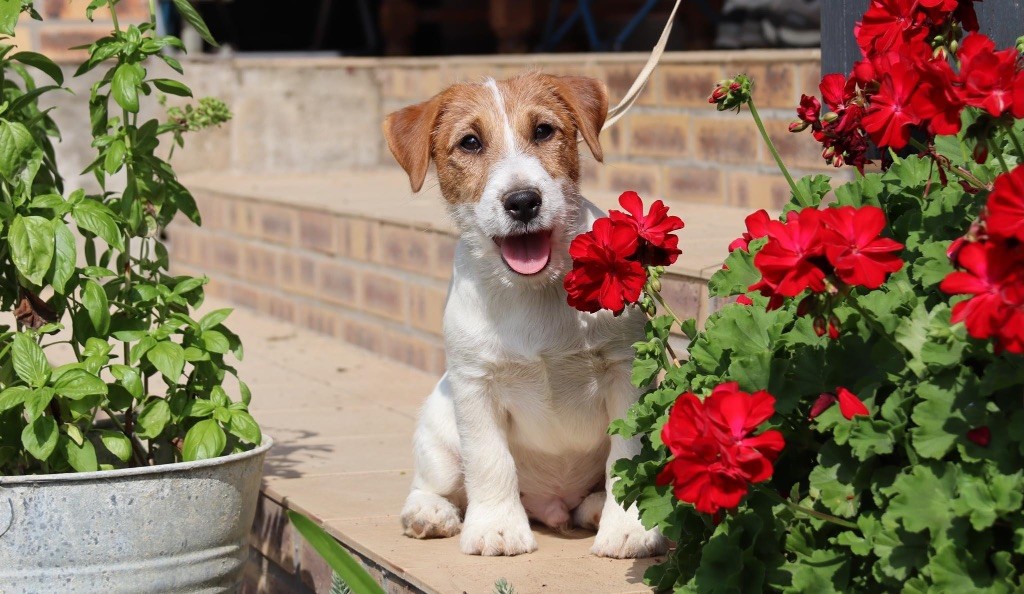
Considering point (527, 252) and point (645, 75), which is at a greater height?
point (645, 75)

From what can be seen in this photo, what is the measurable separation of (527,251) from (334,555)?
1.11 meters

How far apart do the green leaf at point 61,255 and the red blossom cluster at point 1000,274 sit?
6.29 feet

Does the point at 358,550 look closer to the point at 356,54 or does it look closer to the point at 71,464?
the point at 71,464

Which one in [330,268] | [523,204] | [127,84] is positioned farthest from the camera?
[330,268]

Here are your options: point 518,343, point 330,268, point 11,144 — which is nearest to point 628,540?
point 518,343

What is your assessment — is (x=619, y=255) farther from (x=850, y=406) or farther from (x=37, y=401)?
(x=37, y=401)

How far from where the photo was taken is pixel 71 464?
3.10 metres

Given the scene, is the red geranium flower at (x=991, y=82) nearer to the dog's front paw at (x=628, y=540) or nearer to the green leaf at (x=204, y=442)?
the dog's front paw at (x=628, y=540)

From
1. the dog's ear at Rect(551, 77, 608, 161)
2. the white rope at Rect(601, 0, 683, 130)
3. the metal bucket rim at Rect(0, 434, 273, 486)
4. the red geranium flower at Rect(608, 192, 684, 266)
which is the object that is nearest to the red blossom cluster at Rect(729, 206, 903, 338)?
the red geranium flower at Rect(608, 192, 684, 266)

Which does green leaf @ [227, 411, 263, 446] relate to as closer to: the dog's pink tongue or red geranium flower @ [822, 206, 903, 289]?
the dog's pink tongue

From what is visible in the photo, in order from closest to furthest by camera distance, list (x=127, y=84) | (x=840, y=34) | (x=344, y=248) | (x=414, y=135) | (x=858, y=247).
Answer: (x=858, y=247) → (x=127, y=84) → (x=414, y=135) → (x=840, y=34) → (x=344, y=248)

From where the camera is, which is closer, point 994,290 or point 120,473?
point 994,290

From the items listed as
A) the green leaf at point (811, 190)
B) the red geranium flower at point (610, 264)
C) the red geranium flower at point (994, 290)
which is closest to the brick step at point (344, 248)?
the green leaf at point (811, 190)

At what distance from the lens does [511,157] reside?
334 cm
